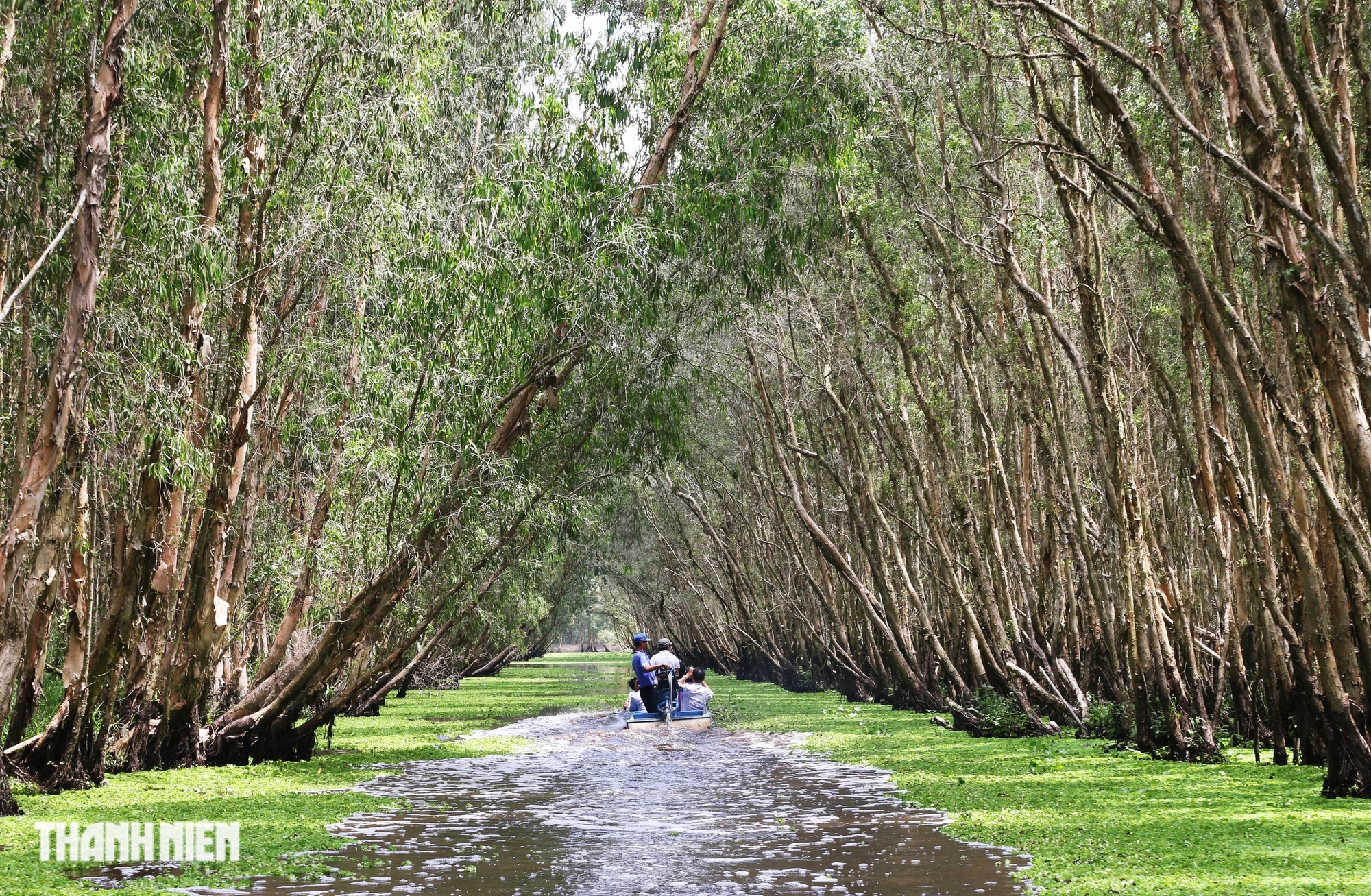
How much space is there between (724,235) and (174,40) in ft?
21.1

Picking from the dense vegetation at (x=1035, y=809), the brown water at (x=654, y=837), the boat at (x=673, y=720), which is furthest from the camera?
the boat at (x=673, y=720)

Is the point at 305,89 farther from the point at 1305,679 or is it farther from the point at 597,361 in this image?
the point at 1305,679

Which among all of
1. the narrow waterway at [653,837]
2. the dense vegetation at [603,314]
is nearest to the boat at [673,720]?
the dense vegetation at [603,314]

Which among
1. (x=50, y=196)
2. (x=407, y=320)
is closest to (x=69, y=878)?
(x=50, y=196)

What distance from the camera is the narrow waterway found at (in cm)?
745

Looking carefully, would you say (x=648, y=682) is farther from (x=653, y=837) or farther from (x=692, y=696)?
(x=653, y=837)

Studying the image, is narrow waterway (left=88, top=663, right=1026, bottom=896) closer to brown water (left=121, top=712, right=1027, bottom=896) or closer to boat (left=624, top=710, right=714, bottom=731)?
brown water (left=121, top=712, right=1027, bottom=896)

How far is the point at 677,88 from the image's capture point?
15.1 metres

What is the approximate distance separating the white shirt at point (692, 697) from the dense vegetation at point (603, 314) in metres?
3.61

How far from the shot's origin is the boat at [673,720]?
70.2ft

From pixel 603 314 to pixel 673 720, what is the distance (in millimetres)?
10058

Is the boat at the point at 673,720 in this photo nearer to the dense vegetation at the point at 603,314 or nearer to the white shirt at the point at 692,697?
the white shirt at the point at 692,697

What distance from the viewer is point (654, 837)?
9398mm

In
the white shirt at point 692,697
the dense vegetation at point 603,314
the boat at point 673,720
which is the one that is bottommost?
the boat at point 673,720
